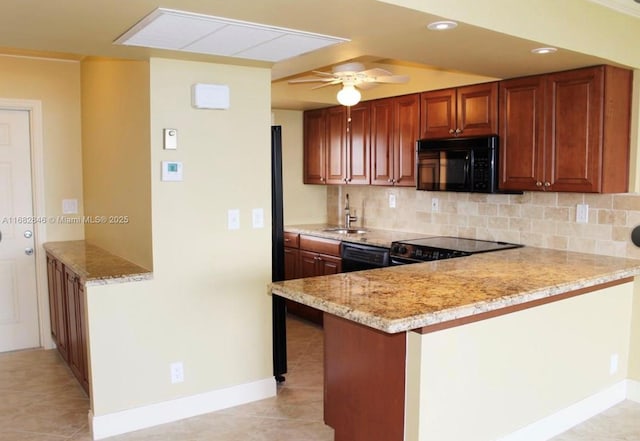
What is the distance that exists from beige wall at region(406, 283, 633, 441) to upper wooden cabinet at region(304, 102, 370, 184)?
2.56 m

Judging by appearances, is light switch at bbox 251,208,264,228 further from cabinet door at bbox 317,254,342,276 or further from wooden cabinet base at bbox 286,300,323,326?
wooden cabinet base at bbox 286,300,323,326

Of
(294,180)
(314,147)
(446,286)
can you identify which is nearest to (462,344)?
(446,286)

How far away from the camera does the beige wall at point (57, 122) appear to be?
4.61m

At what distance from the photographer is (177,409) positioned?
3404 mm

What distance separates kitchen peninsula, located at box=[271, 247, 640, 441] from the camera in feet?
7.87

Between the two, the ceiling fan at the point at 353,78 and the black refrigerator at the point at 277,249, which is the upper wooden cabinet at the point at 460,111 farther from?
the black refrigerator at the point at 277,249

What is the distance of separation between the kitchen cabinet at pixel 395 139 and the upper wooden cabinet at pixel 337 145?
13 cm

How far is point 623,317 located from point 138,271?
3.13 metres

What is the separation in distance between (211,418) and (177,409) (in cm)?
22

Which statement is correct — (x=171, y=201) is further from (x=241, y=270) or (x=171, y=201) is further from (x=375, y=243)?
(x=375, y=243)

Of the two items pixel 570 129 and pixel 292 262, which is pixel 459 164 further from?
pixel 292 262

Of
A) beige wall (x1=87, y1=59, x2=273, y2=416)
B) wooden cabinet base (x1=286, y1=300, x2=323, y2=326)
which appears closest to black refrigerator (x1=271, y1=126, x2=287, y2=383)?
beige wall (x1=87, y1=59, x2=273, y2=416)

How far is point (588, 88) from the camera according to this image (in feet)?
11.6

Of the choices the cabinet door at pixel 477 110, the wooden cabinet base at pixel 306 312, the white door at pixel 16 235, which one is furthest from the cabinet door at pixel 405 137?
the white door at pixel 16 235
